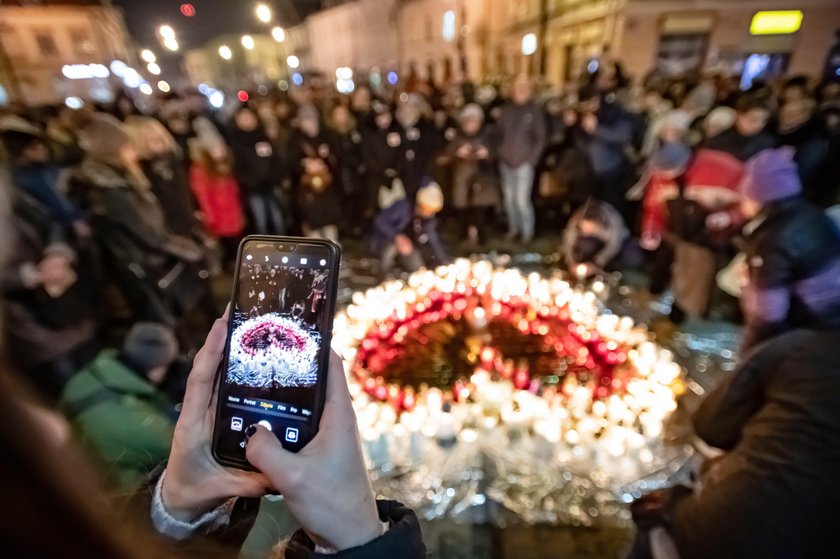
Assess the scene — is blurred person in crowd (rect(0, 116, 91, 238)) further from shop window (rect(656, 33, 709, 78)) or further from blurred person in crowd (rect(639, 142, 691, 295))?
shop window (rect(656, 33, 709, 78))

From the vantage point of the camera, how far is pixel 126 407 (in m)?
1.91

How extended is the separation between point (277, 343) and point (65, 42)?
3725 centimetres

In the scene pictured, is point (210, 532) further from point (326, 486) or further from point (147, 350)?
point (147, 350)

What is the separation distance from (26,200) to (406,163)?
3922mm

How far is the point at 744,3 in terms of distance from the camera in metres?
12.4

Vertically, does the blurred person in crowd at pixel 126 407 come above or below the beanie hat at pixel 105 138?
below

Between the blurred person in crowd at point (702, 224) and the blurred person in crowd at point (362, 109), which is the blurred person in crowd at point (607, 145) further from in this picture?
the blurred person in crowd at point (362, 109)

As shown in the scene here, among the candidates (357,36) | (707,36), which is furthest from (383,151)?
(357,36)

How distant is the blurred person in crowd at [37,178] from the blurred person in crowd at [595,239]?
14.5 feet

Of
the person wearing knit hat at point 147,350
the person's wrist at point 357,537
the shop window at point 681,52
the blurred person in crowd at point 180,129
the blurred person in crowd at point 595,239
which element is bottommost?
the blurred person in crowd at point 595,239

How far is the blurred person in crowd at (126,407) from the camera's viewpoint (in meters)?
1.76

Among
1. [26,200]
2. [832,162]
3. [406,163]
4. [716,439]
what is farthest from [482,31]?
[716,439]

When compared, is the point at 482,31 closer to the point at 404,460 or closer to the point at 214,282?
the point at 214,282

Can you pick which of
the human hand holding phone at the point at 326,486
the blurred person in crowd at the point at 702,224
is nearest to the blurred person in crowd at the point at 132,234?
the human hand holding phone at the point at 326,486
